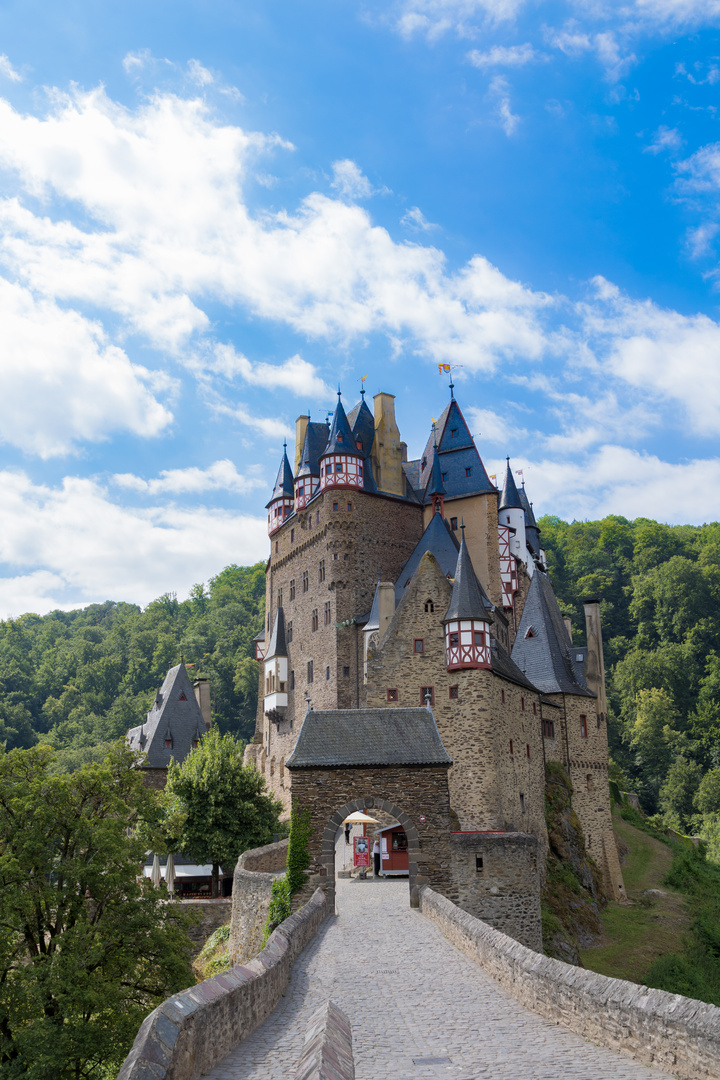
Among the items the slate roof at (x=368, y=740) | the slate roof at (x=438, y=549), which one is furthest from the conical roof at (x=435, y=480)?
the slate roof at (x=368, y=740)

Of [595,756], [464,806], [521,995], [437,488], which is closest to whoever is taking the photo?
[521,995]

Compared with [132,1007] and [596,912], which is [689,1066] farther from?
[596,912]

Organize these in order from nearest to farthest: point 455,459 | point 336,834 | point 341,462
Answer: point 336,834 → point 341,462 → point 455,459

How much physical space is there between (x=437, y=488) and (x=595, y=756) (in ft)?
52.9

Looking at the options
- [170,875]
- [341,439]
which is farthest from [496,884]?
[341,439]

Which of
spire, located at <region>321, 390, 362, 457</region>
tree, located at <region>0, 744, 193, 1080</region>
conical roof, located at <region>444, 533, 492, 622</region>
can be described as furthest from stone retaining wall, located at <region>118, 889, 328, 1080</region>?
spire, located at <region>321, 390, 362, 457</region>

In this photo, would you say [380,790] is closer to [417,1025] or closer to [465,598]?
[417,1025]

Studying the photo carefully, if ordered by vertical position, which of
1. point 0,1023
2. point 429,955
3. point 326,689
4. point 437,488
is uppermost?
point 437,488

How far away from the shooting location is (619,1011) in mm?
8766

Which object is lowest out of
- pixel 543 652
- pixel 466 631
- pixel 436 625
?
pixel 466 631

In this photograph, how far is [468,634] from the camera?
1403 inches

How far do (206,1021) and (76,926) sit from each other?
47.1 feet

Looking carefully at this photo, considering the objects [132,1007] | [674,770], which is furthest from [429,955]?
[674,770]

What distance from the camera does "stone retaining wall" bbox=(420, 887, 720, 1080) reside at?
7551 millimetres
